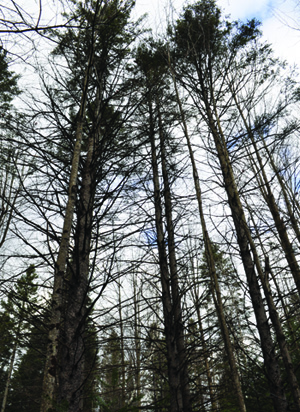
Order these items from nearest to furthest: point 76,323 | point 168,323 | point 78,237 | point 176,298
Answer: point 76,323, point 78,237, point 176,298, point 168,323

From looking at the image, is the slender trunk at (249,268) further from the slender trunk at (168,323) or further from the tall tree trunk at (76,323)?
the tall tree trunk at (76,323)

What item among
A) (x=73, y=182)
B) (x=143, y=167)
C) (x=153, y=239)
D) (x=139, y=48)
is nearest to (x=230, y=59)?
(x=139, y=48)

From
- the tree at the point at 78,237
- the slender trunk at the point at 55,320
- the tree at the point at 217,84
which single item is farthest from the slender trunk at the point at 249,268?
the slender trunk at the point at 55,320

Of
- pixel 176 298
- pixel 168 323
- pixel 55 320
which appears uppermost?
pixel 176 298

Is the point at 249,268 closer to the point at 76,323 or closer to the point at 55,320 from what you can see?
the point at 76,323

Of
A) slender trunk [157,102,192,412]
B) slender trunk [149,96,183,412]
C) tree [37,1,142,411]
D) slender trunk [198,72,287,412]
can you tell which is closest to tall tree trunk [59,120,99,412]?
tree [37,1,142,411]

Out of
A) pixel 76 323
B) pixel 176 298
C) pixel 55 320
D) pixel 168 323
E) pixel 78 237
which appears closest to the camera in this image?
pixel 55 320

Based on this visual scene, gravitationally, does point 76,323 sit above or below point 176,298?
below

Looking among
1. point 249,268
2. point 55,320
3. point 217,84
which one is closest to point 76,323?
point 55,320

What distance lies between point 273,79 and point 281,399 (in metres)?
4.83

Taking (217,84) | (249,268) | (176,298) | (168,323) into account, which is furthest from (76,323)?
(217,84)

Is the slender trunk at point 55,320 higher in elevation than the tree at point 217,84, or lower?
lower

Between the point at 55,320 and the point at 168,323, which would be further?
the point at 168,323

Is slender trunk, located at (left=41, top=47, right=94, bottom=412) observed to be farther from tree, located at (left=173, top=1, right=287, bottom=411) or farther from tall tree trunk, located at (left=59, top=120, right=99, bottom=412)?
tree, located at (left=173, top=1, right=287, bottom=411)
